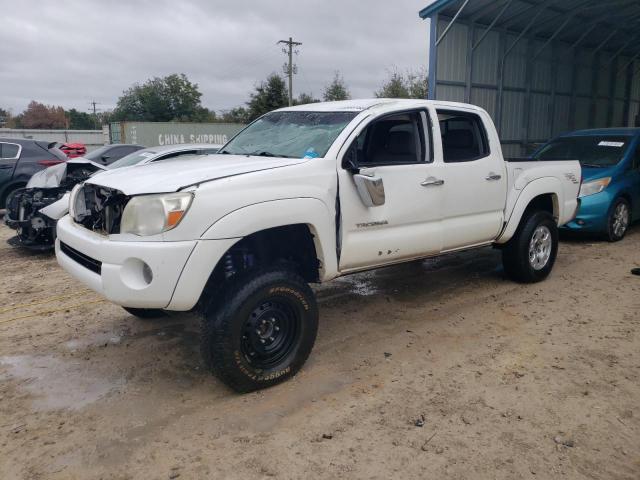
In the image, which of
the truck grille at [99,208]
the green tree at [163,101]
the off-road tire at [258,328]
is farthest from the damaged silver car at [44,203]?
the green tree at [163,101]

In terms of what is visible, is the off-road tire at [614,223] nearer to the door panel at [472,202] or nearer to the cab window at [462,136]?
the door panel at [472,202]

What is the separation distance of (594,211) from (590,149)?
146cm

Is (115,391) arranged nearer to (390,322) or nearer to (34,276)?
(390,322)

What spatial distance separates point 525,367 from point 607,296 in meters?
2.22

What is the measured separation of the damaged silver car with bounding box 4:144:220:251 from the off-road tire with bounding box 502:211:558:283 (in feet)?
15.9

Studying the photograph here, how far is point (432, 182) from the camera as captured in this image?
435 centimetres

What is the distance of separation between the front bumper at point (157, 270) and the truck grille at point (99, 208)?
0.17 metres

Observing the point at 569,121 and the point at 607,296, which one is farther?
the point at 569,121

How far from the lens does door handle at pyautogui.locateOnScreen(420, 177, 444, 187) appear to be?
4.30 m

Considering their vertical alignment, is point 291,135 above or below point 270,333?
above

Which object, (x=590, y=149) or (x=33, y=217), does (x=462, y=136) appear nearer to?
(x=590, y=149)

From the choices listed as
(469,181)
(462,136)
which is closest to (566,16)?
(462,136)

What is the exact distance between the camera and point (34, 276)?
6.45m

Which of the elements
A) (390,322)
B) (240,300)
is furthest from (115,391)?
(390,322)
